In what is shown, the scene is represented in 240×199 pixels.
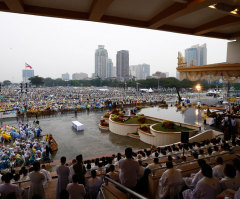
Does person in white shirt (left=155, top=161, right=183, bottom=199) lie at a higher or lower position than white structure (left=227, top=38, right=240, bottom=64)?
lower

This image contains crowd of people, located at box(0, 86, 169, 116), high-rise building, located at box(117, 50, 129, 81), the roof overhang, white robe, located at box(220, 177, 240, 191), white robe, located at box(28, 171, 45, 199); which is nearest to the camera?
white robe, located at box(220, 177, 240, 191)

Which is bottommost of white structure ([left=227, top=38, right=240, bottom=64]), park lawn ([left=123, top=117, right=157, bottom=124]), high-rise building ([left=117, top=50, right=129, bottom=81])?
park lawn ([left=123, top=117, right=157, bottom=124])

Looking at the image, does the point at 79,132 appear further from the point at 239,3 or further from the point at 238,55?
the point at 239,3

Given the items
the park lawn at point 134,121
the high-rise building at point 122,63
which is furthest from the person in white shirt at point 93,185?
the high-rise building at point 122,63

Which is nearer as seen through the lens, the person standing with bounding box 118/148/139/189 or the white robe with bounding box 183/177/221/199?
the white robe with bounding box 183/177/221/199

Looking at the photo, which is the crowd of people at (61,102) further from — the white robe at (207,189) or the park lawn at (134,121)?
the white robe at (207,189)

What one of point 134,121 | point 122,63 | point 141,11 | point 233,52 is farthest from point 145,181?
point 122,63

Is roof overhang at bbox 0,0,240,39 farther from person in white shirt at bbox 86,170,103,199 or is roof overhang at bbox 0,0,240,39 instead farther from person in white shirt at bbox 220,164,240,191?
person in white shirt at bbox 86,170,103,199

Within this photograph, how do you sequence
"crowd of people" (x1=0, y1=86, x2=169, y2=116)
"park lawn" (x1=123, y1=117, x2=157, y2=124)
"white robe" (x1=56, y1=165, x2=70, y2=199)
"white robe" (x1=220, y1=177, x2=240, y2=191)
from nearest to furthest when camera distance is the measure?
"white robe" (x1=220, y1=177, x2=240, y2=191), "white robe" (x1=56, y1=165, x2=70, y2=199), "park lawn" (x1=123, y1=117, x2=157, y2=124), "crowd of people" (x1=0, y1=86, x2=169, y2=116)

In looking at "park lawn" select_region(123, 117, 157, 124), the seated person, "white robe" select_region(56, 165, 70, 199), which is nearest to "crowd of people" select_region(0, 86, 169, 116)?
"park lawn" select_region(123, 117, 157, 124)

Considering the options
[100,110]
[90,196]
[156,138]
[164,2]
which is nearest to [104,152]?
[156,138]

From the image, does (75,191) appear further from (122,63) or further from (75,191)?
(122,63)

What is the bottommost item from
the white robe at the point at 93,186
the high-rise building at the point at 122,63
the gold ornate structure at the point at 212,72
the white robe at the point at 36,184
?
the white robe at the point at 93,186

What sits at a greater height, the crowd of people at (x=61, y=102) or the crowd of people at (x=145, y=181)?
the crowd of people at (x=145, y=181)
